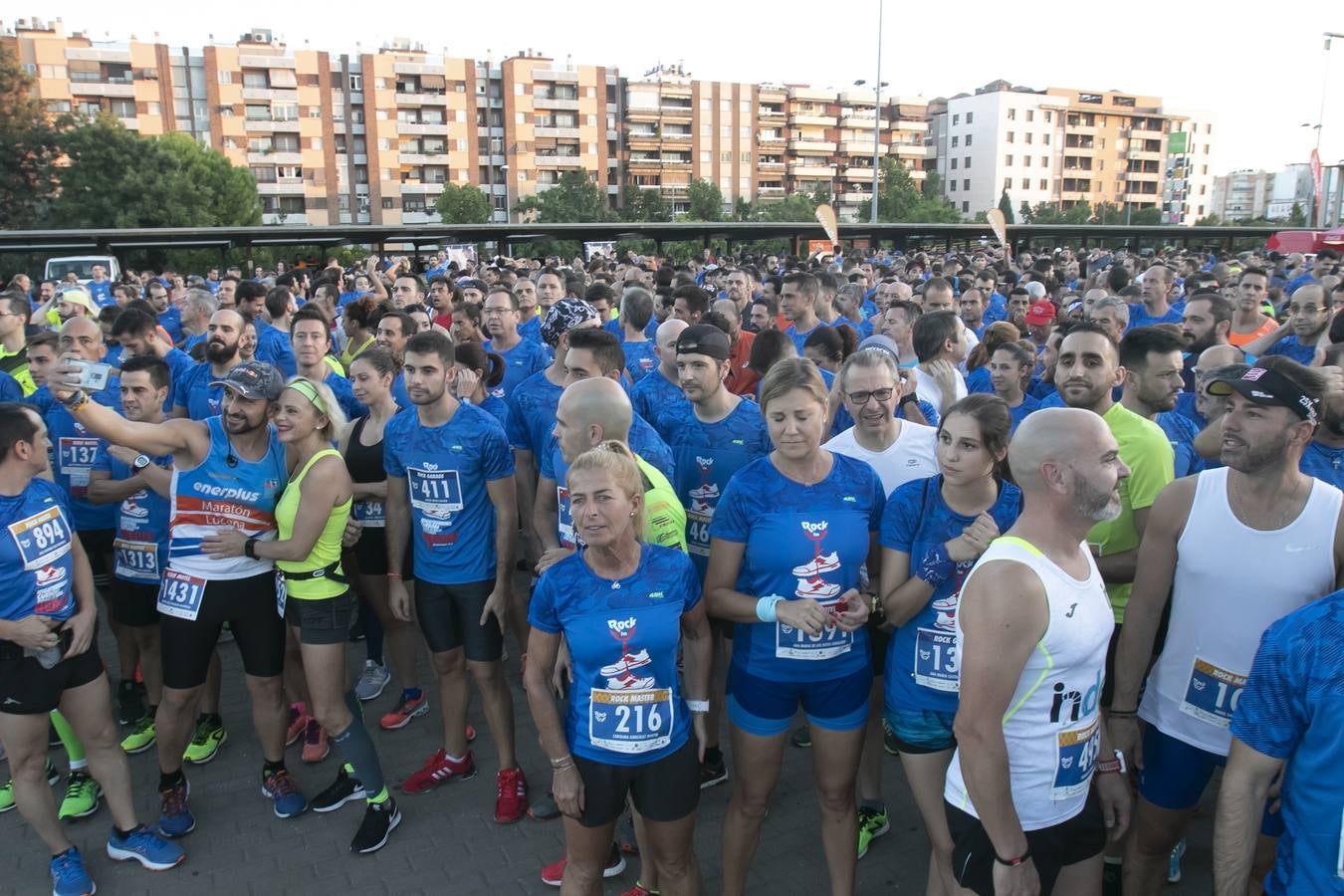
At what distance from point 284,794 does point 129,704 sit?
160cm

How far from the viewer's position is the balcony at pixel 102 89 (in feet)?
235

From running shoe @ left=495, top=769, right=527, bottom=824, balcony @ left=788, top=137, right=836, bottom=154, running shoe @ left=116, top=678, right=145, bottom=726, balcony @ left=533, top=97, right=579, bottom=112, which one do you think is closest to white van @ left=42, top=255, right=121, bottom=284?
running shoe @ left=116, top=678, right=145, bottom=726

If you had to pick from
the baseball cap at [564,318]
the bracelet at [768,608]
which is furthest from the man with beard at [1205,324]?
the bracelet at [768,608]

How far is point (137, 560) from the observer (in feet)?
15.8

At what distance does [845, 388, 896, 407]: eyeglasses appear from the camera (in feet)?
12.4

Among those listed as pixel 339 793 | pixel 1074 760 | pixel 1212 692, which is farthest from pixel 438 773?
pixel 1212 692

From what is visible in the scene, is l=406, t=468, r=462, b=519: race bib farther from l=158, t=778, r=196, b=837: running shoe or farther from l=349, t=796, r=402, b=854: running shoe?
l=158, t=778, r=196, b=837: running shoe

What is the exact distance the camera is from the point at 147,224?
48062 mm

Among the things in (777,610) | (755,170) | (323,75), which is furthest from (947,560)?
(755,170)

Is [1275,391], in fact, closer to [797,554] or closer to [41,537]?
[797,554]

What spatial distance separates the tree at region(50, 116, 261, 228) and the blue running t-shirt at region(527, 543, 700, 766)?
175 ft

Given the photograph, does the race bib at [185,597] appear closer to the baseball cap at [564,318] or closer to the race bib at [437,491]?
the race bib at [437,491]

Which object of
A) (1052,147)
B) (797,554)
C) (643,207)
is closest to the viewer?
(797,554)

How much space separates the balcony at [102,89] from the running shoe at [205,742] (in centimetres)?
8578
